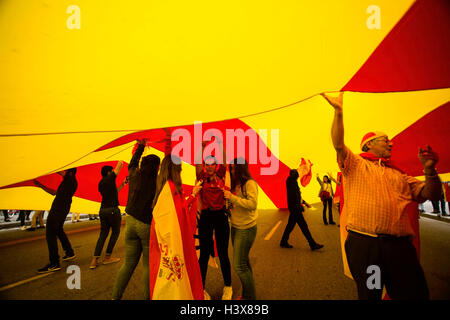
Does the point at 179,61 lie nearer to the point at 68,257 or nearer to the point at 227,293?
the point at 227,293

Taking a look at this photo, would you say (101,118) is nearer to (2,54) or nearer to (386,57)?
(2,54)

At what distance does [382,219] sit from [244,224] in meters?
1.17

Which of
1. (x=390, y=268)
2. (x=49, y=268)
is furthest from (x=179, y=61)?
(x=49, y=268)

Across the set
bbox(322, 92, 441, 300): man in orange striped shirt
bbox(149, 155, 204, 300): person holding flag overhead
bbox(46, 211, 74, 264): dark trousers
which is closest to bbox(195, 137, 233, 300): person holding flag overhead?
bbox(149, 155, 204, 300): person holding flag overhead

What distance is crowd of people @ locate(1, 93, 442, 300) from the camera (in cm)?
132

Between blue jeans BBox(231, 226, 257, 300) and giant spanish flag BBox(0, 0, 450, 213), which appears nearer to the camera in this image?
giant spanish flag BBox(0, 0, 450, 213)

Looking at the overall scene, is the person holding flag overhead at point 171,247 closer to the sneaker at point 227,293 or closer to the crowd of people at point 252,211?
the crowd of people at point 252,211

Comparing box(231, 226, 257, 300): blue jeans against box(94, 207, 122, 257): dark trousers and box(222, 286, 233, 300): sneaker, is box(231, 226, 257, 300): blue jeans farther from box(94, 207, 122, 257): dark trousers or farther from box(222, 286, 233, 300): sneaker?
box(94, 207, 122, 257): dark trousers

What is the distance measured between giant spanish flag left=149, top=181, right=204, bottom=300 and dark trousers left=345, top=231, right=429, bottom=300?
1.38m

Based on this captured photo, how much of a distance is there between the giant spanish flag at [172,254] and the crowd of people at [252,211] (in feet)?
0.06

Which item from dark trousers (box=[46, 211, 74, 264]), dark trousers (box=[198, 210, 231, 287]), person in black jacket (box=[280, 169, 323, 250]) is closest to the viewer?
dark trousers (box=[198, 210, 231, 287])

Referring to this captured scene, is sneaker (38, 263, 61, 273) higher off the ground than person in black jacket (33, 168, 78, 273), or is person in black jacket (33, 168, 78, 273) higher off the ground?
person in black jacket (33, 168, 78, 273)
